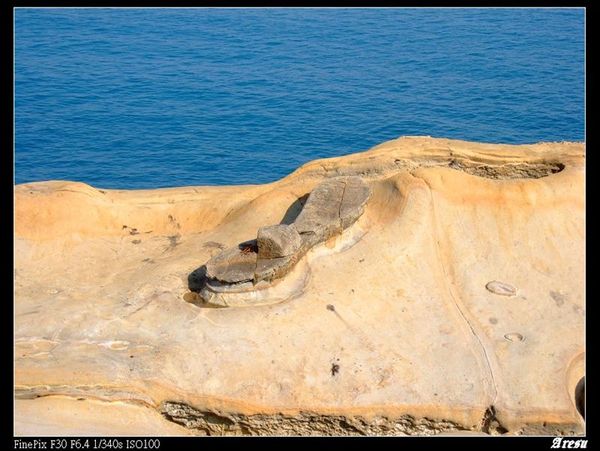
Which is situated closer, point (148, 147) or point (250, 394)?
point (250, 394)

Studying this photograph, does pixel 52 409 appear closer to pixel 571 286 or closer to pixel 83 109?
pixel 571 286

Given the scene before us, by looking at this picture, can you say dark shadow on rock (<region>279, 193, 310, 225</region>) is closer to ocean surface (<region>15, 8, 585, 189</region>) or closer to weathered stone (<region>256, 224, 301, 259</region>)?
weathered stone (<region>256, 224, 301, 259</region>)

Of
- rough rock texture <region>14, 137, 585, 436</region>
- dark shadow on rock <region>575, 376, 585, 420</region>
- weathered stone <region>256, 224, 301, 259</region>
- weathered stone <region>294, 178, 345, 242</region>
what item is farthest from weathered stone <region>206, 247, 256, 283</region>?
dark shadow on rock <region>575, 376, 585, 420</region>

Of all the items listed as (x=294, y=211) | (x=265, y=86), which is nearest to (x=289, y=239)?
(x=294, y=211)

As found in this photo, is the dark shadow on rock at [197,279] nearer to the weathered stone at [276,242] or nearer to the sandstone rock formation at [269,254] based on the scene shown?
the sandstone rock formation at [269,254]

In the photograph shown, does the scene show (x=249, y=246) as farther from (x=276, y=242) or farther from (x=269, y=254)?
(x=276, y=242)

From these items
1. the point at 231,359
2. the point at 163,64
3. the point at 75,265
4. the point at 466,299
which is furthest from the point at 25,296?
the point at 163,64

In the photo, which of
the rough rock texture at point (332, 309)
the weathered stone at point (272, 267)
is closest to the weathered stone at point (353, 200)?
the rough rock texture at point (332, 309)
